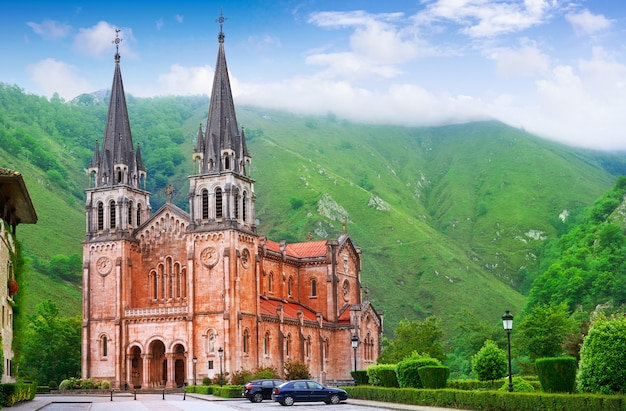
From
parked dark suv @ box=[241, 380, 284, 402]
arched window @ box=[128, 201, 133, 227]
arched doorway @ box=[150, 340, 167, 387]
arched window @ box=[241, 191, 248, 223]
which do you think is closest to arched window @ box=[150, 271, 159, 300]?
arched doorway @ box=[150, 340, 167, 387]

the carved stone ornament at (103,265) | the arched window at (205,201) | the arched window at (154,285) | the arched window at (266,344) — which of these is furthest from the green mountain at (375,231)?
the arched window at (266,344)

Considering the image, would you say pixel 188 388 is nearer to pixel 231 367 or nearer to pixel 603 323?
pixel 231 367

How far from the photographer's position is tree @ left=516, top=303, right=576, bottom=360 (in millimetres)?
95250

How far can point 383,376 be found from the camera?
57.4 metres

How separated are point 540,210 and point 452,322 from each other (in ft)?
184

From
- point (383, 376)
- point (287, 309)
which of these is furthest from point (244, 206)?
point (383, 376)

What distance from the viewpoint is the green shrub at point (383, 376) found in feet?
186

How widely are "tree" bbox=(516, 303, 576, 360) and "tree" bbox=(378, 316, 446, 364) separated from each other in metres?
9.94

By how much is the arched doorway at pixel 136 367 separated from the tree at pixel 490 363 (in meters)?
42.4

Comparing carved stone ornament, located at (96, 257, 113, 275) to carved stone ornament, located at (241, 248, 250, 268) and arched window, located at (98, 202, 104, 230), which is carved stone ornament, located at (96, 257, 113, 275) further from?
carved stone ornament, located at (241, 248, 250, 268)

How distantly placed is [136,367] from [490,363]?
44.0m

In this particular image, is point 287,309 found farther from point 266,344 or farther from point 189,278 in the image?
point 189,278

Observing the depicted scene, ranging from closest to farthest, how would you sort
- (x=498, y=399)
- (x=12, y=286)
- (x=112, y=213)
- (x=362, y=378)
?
(x=498, y=399)
(x=12, y=286)
(x=362, y=378)
(x=112, y=213)

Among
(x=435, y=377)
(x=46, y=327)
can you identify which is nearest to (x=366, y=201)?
(x=46, y=327)
